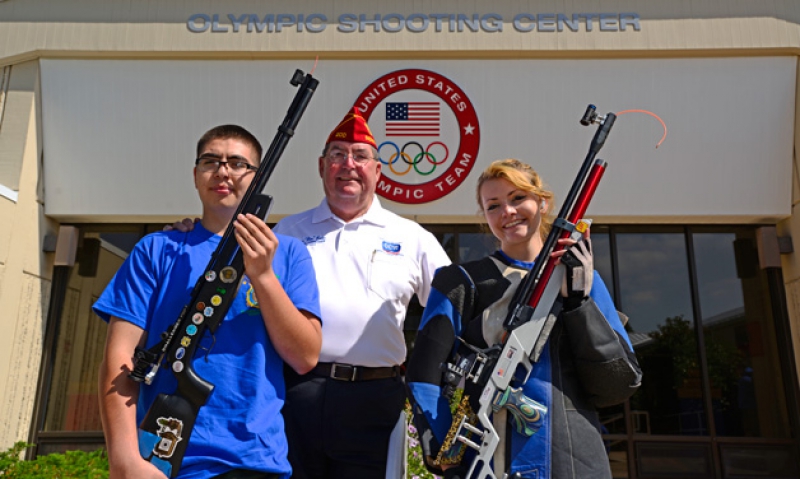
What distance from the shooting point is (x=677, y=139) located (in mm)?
6988

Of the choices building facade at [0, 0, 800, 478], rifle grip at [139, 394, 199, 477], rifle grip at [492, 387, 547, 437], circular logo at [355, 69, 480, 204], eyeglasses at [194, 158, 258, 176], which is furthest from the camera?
circular logo at [355, 69, 480, 204]

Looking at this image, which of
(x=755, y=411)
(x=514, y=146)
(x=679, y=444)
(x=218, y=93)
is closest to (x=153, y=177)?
(x=218, y=93)

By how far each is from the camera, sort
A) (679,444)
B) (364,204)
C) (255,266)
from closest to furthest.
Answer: (255,266), (364,204), (679,444)

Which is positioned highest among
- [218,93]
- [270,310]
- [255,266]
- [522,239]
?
[218,93]

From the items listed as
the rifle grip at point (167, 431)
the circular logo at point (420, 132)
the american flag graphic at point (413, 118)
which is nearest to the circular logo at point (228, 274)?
the rifle grip at point (167, 431)

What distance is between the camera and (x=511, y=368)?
2041 millimetres

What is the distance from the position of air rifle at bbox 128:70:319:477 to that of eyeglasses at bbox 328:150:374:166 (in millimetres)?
748

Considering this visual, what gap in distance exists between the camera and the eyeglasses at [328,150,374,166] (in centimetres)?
285

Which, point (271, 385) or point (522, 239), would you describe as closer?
point (271, 385)

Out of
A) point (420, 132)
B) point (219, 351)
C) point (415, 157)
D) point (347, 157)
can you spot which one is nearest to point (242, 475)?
point (219, 351)

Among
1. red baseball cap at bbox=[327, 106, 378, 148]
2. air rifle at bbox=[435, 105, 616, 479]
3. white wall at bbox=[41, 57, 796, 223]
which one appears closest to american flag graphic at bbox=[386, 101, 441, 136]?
white wall at bbox=[41, 57, 796, 223]

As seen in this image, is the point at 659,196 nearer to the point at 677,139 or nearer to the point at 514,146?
the point at 677,139

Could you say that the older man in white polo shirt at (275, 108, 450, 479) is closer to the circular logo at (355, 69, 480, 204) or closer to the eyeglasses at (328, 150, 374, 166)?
the eyeglasses at (328, 150, 374, 166)

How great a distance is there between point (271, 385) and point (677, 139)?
6.25 m
